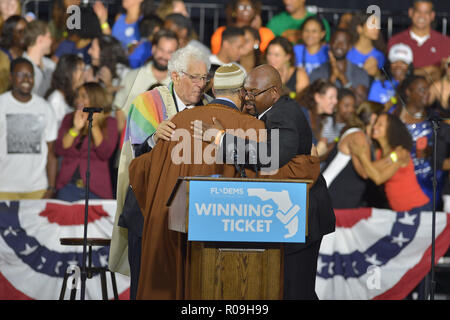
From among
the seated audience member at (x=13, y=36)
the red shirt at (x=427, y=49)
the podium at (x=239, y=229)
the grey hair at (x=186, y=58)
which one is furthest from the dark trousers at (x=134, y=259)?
the red shirt at (x=427, y=49)

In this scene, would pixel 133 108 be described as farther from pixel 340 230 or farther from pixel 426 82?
pixel 426 82

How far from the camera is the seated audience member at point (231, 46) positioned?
838cm

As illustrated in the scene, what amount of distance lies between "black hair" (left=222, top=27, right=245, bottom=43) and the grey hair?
10.9 feet

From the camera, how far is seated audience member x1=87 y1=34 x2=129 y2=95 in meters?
8.40

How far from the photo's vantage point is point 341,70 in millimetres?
8727

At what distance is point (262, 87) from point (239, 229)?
1001mm

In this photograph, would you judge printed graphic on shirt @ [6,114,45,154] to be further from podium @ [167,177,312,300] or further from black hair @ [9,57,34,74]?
podium @ [167,177,312,300]

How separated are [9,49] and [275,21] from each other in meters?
2.96

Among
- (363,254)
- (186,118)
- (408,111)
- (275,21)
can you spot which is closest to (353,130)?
(408,111)

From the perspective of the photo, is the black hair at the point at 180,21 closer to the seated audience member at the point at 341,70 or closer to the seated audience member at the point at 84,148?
the seated audience member at the point at 84,148

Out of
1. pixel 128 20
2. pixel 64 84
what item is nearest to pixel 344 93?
pixel 128 20

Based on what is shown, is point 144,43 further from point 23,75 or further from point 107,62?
point 23,75

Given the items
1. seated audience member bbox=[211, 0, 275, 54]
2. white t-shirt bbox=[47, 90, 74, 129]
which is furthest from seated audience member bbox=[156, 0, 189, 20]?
white t-shirt bbox=[47, 90, 74, 129]
